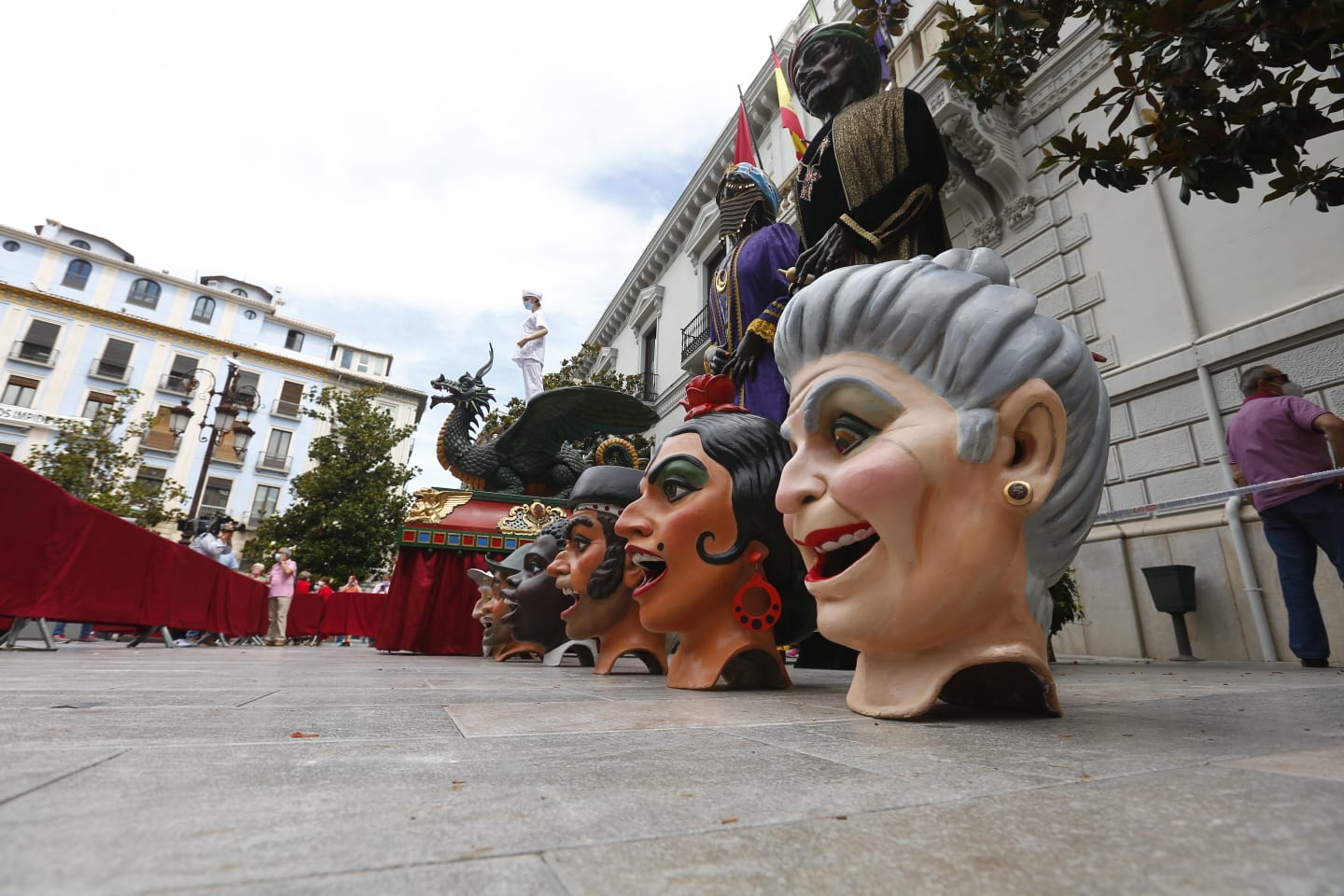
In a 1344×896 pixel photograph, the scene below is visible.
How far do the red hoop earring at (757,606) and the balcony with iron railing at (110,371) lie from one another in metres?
36.3

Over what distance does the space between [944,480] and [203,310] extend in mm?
40816

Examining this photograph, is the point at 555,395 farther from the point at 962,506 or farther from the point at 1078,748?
the point at 1078,748

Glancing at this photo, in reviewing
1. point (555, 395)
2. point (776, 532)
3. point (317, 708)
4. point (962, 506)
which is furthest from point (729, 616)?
point (555, 395)

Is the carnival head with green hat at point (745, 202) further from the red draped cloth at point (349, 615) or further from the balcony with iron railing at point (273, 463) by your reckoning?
the balcony with iron railing at point (273, 463)

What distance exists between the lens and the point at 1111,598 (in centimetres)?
558

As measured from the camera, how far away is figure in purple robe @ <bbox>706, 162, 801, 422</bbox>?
352 centimetres

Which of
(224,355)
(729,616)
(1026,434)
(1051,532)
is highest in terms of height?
(224,355)

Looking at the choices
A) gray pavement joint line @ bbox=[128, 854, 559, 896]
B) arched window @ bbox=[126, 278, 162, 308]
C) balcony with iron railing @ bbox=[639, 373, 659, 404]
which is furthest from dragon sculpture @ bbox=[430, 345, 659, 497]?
arched window @ bbox=[126, 278, 162, 308]

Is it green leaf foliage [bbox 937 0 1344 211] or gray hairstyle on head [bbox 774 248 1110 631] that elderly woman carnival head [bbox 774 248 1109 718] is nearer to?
gray hairstyle on head [bbox 774 248 1110 631]

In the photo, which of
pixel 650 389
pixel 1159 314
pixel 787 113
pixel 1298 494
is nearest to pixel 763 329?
pixel 1298 494

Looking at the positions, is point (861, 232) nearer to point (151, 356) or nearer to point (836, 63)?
point (836, 63)

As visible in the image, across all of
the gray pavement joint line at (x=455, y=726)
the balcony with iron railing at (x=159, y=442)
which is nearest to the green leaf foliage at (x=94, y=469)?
the balcony with iron railing at (x=159, y=442)

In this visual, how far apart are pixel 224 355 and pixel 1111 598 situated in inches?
1515

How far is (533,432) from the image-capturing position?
7.00 meters
